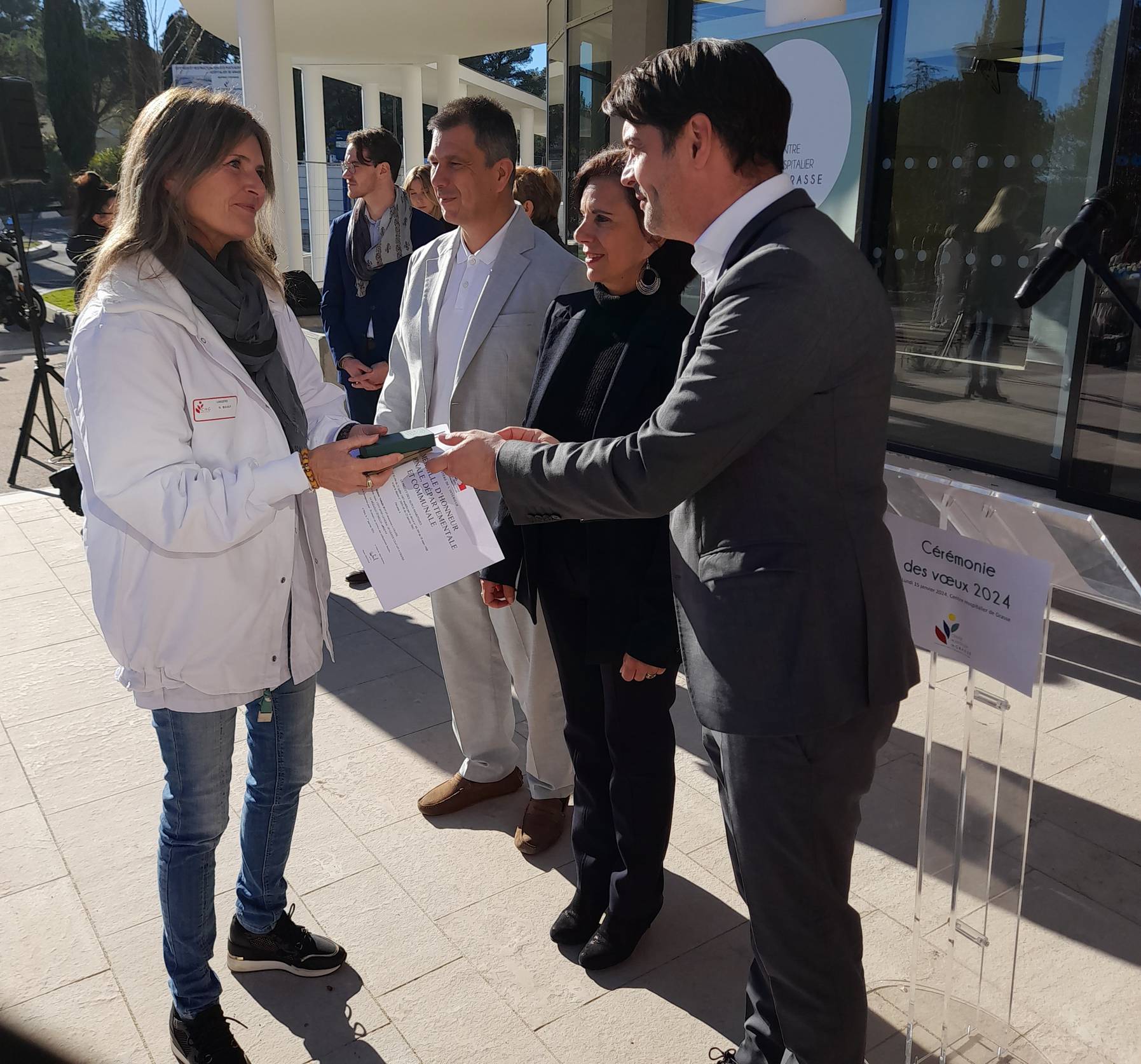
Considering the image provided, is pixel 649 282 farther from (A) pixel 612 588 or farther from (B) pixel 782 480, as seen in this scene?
(B) pixel 782 480

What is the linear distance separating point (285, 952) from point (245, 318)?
1.57 meters

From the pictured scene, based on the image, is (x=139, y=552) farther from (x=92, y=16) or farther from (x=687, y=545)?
(x=92, y=16)

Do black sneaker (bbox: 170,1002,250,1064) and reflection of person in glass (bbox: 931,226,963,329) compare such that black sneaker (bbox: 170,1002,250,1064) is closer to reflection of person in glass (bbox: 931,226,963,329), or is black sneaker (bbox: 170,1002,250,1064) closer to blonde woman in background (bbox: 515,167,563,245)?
blonde woman in background (bbox: 515,167,563,245)

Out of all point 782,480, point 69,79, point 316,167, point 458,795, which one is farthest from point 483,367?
point 69,79

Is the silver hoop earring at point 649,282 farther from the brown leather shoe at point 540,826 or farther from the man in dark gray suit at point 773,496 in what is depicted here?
the brown leather shoe at point 540,826

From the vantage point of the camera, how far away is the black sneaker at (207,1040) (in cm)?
220

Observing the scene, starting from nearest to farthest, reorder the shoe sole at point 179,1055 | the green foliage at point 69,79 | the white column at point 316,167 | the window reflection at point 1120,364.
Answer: the shoe sole at point 179,1055
the window reflection at point 1120,364
the white column at point 316,167
the green foliage at point 69,79

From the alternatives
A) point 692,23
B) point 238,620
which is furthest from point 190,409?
point 692,23

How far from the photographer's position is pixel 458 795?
3295 mm

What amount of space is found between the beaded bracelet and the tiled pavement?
133cm

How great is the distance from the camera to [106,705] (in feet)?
13.4

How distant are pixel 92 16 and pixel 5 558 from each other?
3948 centimetres

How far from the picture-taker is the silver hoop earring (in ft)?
7.86

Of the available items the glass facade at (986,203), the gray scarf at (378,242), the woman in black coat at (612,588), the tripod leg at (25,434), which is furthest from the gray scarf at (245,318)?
the tripod leg at (25,434)
